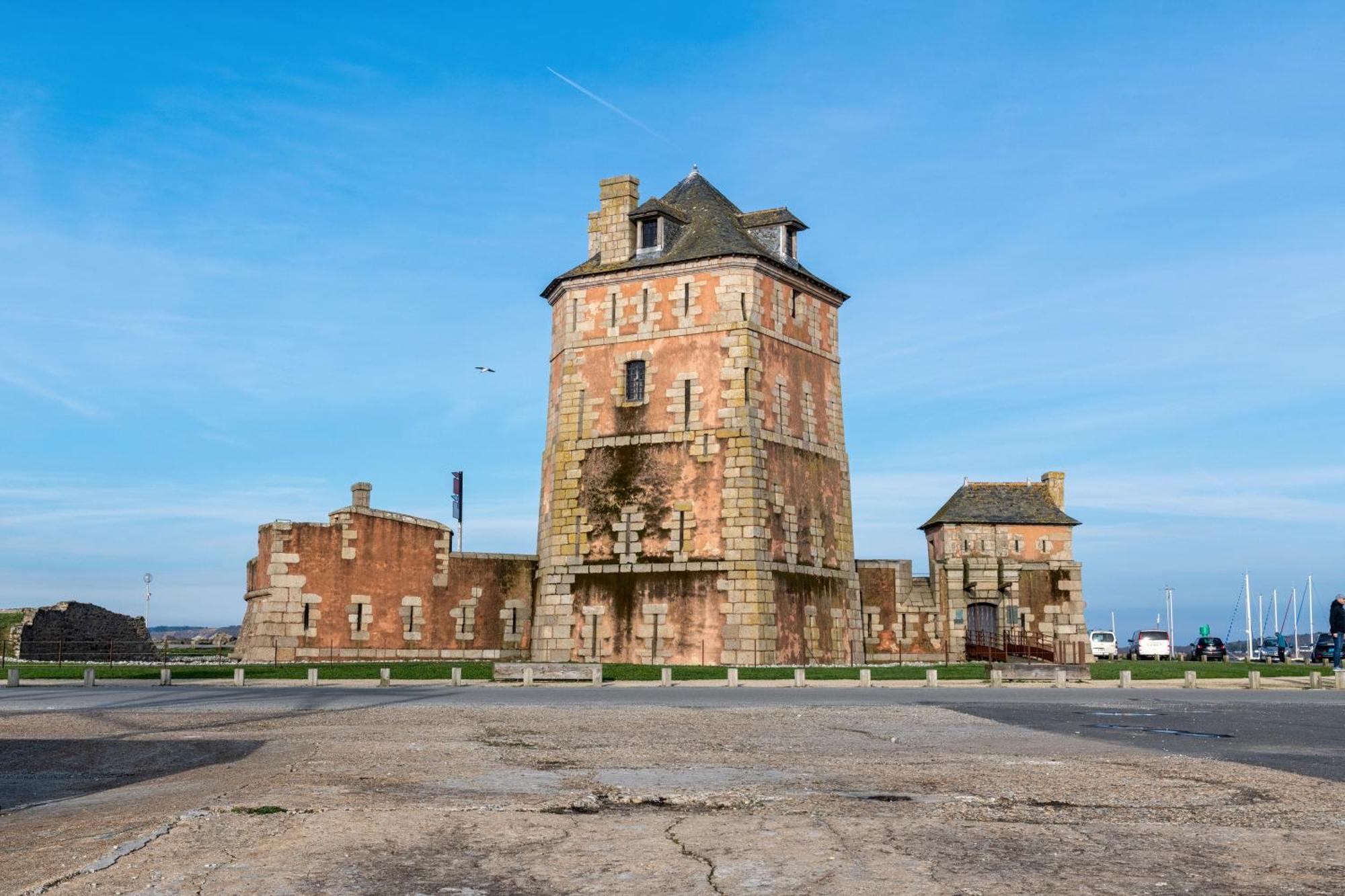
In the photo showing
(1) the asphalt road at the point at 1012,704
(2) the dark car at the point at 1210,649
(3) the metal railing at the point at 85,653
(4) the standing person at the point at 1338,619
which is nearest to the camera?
(1) the asphalt road at the point at 1012,704

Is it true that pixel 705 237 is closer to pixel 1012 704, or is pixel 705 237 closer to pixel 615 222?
pixel 615 222

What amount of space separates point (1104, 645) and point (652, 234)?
3586 cm

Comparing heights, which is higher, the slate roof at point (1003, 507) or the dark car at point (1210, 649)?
the slate roof at point (1003, 507)

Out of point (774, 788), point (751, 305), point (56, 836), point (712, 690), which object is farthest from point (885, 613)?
point (56, 836)

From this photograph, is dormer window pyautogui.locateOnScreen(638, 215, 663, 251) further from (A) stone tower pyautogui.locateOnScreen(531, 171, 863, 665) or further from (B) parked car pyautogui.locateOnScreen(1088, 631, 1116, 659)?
(B) parked car pyautogui.locateOnScreen(1088, 631, 1116, 659)

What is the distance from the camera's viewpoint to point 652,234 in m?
40.5

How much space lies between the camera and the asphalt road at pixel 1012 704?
14109mm

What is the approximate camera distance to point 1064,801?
8945 millimetres

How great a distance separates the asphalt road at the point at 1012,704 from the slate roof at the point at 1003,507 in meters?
26.2

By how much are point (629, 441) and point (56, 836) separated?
1232 inches

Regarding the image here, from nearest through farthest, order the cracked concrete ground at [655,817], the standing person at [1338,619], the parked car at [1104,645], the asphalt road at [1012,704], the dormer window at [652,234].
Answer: the cracked concrete ground at [655,817] → the asphalt road at [1012,704] → the standing person at [1338,619] → the dormer window at [652,234] → the parked car at [1104,645]

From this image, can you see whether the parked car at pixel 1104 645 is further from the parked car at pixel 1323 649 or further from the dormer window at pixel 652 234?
the dormer window at pixel 652 234

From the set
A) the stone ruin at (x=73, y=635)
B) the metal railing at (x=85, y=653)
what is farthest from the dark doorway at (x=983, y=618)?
the stone ruin at (x=73, y=635)

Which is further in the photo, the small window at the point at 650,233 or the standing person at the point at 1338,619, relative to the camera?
the small window at the point at 650,233
